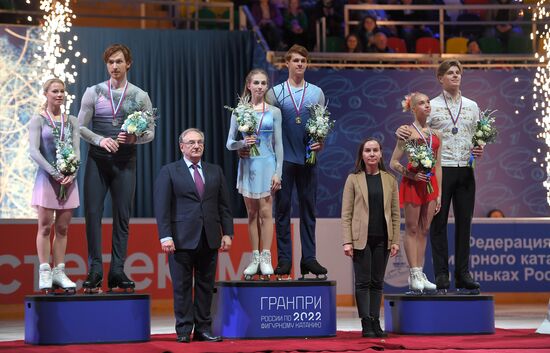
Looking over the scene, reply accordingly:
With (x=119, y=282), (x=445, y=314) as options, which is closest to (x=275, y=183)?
(x=119, y=282)

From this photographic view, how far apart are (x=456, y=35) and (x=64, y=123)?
8.56 metres

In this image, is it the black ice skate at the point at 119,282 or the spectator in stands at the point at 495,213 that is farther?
the spectator in stands at the point at 495,213

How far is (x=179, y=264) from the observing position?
740 cm

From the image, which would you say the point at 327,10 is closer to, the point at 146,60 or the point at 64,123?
the point at 146,60

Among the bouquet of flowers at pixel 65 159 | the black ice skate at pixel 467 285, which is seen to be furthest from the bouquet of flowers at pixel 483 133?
the bouquet of flowers at pixel 65 159

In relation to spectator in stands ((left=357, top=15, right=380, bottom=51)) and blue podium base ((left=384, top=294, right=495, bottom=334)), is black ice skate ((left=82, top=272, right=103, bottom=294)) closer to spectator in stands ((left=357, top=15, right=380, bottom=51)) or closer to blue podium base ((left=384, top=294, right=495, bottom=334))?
blue podium base ((left=384, top=294, right=495, bottom=334))

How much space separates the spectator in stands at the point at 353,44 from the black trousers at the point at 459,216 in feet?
18.7

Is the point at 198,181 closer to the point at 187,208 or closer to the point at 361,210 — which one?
the point at 187,208

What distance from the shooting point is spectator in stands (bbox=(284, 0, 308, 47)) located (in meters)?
13.9

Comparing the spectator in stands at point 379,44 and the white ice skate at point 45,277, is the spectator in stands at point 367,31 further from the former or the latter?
the white ice skate at point 45,277

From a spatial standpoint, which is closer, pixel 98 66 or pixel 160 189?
pixel 160 189

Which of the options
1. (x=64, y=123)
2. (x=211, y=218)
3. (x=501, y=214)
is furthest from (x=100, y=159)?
(x=501, y=214)

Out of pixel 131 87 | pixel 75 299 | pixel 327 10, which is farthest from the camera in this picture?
pixel 327 10

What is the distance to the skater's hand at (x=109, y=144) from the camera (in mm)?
7457
